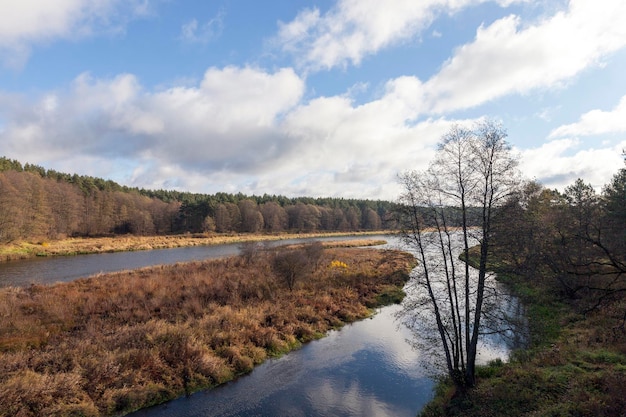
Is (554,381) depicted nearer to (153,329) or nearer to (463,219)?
(463,219)

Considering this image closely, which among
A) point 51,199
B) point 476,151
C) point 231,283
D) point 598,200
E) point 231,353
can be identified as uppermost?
point 51,199

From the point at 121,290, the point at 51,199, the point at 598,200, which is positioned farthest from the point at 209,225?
the point at 598,200

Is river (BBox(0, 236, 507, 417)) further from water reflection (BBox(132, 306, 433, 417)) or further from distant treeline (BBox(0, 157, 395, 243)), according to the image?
distant treeline (BBox(0, 157, 395, 243))

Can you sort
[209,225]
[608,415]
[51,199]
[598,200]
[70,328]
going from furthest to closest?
[209,225] → [51,199] → [598,200] → [70,328] → [608,415]

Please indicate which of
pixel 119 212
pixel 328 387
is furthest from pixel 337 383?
pixel 119 212

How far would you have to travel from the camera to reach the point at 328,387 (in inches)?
595

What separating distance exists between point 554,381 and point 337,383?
8.36m

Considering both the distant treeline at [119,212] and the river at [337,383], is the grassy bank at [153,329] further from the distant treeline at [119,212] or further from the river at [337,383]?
the distant treeline at [119,212]

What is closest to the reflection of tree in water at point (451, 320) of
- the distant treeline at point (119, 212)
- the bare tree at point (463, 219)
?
the bare tree at point (463, 219)

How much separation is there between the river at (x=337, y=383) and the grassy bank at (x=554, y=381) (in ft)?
4.86

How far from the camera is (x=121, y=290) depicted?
2633cm

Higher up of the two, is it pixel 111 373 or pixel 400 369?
pixel 111 373

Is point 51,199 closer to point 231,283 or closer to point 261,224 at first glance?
point 261,224

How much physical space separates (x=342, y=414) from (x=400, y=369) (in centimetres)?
501
